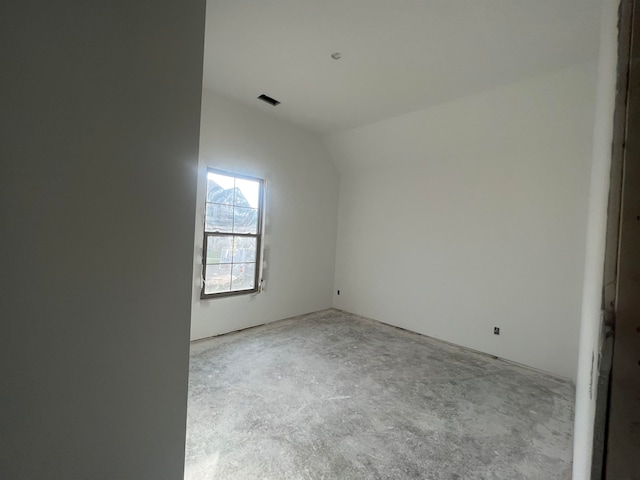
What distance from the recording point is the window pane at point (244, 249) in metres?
3.65

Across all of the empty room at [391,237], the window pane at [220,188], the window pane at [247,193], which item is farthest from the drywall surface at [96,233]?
the window pane at [247,193]

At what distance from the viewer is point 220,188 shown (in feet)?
11.1

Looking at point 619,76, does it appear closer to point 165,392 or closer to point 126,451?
point 165,392

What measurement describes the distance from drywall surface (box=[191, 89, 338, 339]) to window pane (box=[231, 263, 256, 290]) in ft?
0.52

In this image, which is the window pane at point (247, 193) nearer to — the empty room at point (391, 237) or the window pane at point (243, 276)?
the empty room at point (391, 237)

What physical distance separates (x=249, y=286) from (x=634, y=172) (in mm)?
3856

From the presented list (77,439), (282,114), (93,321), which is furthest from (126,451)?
(282,114)

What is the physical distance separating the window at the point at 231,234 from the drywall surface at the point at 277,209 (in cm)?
11

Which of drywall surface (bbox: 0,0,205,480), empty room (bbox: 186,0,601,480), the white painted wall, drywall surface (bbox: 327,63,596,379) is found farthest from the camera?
drywall surface (bbox: 327,63,596,379)

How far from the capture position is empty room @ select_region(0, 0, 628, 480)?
0.72 meters

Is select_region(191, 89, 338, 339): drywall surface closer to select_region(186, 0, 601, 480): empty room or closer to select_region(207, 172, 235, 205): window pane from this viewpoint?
select_region(186, 0, 601, 480): empty room

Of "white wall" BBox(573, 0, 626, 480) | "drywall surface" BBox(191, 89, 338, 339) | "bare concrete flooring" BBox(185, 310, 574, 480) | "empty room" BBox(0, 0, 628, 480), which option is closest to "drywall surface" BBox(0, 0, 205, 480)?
"empty room" BBox(0, 0, 628, 480)

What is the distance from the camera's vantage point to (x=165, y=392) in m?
1.02

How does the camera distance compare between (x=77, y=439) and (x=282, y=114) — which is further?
(x=282, y=114)
